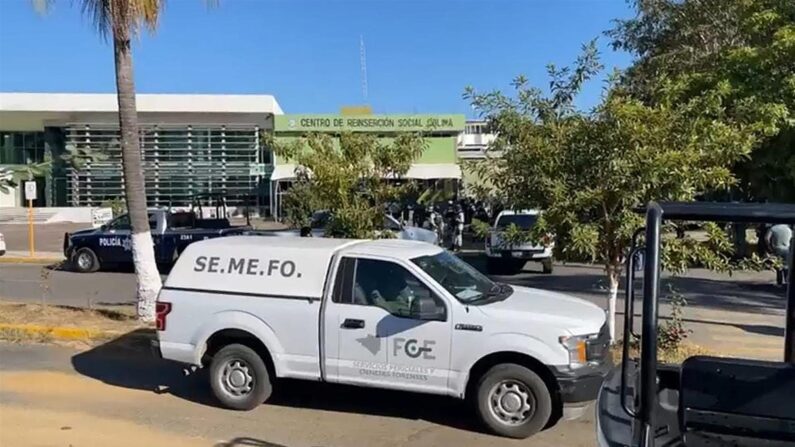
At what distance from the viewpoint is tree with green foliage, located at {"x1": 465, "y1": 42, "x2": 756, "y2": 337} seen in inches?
312

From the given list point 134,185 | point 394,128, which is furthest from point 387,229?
point 394,128

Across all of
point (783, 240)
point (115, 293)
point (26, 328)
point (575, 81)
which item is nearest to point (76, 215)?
point (115, 293)

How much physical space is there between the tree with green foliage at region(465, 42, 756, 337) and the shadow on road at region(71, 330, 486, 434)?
244 centimetres

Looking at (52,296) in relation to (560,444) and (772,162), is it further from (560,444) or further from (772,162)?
(772,162)

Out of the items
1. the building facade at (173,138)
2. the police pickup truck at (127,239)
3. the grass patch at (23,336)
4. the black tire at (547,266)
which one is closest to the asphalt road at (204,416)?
the grass patch at (23,336)

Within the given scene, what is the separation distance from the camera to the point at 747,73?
1572 cm

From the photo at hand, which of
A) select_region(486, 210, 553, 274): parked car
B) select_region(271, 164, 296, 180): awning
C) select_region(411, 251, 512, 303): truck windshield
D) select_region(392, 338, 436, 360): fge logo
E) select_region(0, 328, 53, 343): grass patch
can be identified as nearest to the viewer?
select_region(392, 338, 436, 360): fge logo

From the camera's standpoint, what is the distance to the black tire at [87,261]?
19516 mm

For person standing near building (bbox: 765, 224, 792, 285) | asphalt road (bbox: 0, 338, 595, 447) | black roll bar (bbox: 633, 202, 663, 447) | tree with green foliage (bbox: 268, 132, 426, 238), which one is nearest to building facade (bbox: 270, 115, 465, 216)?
tree with green foliage (bbox: 268, 132, 426, 238)

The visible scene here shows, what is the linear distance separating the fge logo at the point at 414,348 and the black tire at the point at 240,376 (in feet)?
4.45

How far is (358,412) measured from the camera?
696 cm

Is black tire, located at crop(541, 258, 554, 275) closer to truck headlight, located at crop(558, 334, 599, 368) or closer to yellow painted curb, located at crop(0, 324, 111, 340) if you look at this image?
yellow painted curb, located at crop(0, 324, 111, 340)

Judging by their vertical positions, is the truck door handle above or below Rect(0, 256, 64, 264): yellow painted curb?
above

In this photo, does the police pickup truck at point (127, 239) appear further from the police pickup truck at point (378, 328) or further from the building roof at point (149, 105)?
the building roof at point (149, 105)
